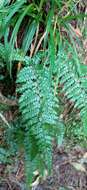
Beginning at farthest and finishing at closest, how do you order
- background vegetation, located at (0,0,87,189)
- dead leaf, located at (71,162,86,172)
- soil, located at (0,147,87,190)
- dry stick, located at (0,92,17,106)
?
dead leaf, located at (71,162,86,172) < soil, located at (0,147,87,190) < dry stick, located at (0,92,17,106) < background vegetation, located at (0,0,87,189)

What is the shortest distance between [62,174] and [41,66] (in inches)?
33.3

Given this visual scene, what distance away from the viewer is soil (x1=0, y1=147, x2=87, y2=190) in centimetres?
238

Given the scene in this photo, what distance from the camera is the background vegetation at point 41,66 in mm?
1998

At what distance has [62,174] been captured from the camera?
2504mm

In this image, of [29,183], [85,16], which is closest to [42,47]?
[85,16]

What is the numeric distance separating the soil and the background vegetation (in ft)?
0.79

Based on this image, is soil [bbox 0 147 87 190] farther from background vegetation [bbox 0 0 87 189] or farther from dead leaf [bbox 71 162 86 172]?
background vegetation [bbox 0 0 87 189]

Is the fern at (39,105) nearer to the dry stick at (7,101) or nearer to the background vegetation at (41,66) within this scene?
the background vegetation at (41,66)

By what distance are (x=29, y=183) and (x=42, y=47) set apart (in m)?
0.81

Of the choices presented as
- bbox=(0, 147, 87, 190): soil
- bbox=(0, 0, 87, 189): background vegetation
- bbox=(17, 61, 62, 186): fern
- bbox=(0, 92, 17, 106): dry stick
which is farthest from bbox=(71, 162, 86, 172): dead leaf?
bbox=(0, 92, 17, 106): dry stick

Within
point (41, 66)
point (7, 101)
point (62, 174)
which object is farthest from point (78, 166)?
point (41, 66)

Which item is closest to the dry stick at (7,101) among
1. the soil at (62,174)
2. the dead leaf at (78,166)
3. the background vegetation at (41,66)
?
the background vegetation at (41,66)

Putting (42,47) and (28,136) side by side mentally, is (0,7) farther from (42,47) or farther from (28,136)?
(28,136)

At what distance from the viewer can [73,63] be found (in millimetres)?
2059
